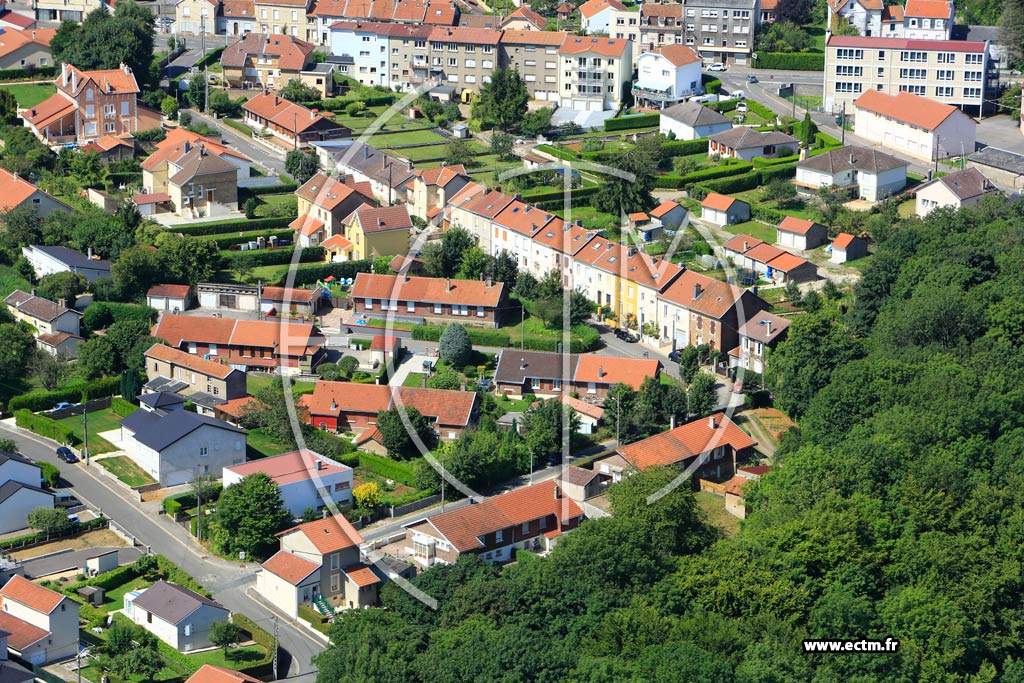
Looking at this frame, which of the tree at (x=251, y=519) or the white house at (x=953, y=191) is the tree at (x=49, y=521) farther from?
the white house at (x=953, y=191)

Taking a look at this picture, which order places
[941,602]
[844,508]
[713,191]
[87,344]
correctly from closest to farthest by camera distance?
[941,602]
[844,508]
[87,344]
[713,191]

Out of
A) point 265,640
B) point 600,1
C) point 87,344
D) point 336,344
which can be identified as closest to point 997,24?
point 600,1

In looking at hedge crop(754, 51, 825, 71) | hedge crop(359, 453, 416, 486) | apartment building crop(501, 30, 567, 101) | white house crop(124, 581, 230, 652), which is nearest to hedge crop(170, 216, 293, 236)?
hedge crop(359, 453, 416, 486)

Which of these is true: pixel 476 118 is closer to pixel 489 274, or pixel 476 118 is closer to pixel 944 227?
pixel 489 274

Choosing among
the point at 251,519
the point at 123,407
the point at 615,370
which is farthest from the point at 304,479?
the point at 615,370

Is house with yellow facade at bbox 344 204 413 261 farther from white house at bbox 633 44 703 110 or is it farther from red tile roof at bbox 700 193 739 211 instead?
white house at bbox 633 44 703 110

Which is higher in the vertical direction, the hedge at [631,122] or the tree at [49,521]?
the hedge at [631,122]

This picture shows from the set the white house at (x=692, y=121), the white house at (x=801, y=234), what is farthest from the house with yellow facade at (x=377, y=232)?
the white house at (x=692, y=121)
